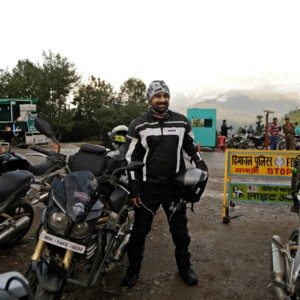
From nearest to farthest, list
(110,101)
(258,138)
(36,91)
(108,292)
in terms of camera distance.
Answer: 1. (108,292)
2. (258,138)
3. (36,91)
4. (110,101)

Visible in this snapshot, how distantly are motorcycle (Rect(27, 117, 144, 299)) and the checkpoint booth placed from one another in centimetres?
289

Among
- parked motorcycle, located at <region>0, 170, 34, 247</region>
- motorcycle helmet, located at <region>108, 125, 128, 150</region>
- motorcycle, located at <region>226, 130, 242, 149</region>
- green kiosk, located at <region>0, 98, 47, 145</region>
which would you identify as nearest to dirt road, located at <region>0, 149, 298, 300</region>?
parked motorcycle, located at <region>0, 170, 34, 247</region>

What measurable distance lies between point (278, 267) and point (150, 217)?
1.31 m

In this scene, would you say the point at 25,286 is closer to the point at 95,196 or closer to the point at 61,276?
the point at 61,276

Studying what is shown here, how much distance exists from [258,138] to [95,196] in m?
20.2

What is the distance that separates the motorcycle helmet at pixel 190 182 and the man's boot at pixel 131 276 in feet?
2.99

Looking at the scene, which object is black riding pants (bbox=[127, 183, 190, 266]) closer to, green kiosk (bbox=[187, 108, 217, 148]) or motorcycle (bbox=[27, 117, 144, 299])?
motorcycle (bbox=[27, 117, 144, 299])

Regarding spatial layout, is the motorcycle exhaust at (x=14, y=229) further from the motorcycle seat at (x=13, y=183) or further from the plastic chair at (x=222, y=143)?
the plastic chair at (x=222, y=143)

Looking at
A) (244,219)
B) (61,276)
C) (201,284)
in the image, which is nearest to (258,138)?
(244,219)

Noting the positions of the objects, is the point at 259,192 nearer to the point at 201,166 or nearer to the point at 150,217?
the point at 201,166

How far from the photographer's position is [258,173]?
592 centimetres

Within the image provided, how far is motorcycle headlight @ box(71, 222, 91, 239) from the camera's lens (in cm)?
288

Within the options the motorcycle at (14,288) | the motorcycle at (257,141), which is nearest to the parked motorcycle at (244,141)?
the motorcycle at (257,141)

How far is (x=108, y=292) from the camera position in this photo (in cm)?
367
